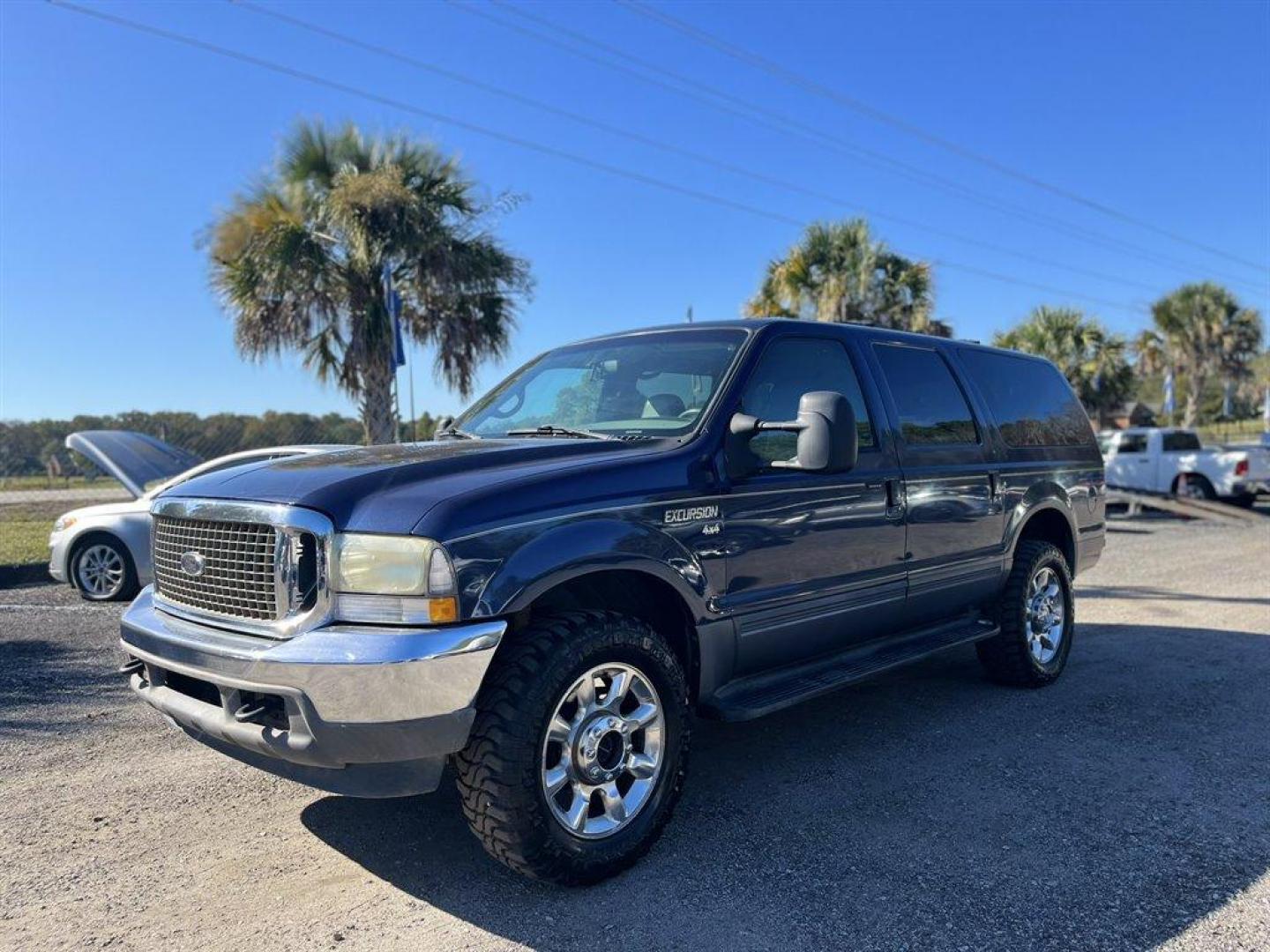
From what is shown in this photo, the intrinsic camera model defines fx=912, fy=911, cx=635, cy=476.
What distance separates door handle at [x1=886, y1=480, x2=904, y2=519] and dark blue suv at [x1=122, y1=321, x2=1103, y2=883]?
0.01 meters

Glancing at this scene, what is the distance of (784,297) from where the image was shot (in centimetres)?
1869

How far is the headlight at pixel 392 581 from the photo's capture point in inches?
108

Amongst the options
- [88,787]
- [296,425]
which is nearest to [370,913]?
[88,787]

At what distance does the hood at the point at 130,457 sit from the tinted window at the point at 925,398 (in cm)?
766

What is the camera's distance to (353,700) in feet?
8.75

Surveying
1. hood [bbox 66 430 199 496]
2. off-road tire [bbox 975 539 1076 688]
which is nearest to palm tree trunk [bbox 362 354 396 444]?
hood [bbox 66 430 199 496]

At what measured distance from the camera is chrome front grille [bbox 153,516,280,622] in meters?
2.96

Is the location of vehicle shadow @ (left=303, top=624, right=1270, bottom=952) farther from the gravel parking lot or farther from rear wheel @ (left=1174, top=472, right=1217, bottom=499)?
rear wheel @ (left=1174, top=472, right=1217, bottom=499)

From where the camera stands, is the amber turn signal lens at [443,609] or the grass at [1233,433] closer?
the amber turn signal lens at [443,609]

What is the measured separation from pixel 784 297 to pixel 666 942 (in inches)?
669

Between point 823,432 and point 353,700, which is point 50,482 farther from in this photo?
point 823,432

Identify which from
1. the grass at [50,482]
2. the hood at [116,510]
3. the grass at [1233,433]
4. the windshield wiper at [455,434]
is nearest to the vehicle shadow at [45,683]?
the hood at [116,510]

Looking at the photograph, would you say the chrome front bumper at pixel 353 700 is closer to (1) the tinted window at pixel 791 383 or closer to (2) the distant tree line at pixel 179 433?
(1) the tinted window at pixel 791 383

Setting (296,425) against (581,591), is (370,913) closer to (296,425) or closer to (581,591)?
(581,591)
